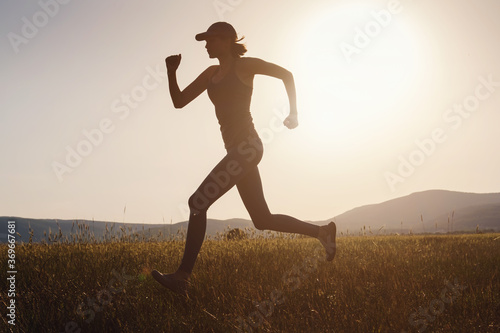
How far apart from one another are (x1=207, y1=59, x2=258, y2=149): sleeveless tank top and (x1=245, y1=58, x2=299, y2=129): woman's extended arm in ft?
0.66

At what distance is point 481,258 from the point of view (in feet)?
23.9

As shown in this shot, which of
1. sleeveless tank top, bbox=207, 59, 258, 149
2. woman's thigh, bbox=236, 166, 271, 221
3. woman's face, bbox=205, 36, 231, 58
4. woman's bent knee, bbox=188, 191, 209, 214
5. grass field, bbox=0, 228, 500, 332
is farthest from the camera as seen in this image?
woman's thigh, bbox=236, 166, 271, 221

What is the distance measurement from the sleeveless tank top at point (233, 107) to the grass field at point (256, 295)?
167cm

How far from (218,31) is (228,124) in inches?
41.4

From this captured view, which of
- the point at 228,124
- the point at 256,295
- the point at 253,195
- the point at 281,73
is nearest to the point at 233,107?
the point at 228,124

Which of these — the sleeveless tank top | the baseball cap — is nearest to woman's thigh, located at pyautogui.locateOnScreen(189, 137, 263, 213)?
the sleeveless tank top

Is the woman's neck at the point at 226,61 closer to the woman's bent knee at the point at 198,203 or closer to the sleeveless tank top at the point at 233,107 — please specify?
the sleeveless tank top at the point at 233,107

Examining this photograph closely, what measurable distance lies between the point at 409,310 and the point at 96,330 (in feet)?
8.86

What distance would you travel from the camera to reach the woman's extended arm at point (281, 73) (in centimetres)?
462

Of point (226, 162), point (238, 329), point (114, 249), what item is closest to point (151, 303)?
point (238, 329)

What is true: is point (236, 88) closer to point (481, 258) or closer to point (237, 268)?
point (237, 268)

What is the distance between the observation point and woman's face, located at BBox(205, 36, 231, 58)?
4730 millimetres

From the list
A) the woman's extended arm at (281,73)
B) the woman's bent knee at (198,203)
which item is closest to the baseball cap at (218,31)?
the woman's extended arm at (281,73)

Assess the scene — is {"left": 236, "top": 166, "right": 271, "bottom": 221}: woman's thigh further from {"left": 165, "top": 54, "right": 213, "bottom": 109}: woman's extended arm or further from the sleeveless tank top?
{"left": 165, "top": 54, "right": 213, "bottom": 109}: woman's extended arm
